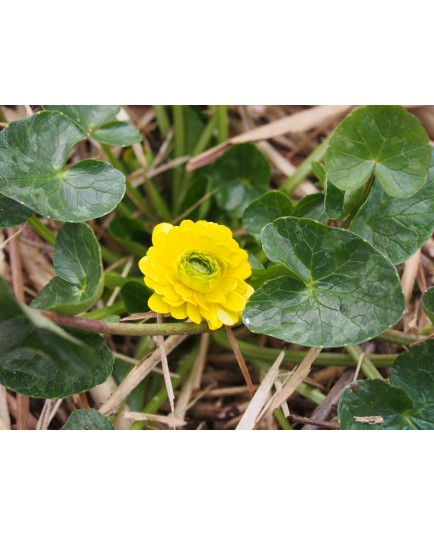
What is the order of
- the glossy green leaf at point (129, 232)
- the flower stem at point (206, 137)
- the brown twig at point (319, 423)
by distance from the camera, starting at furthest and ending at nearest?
1. the flower stem at point (206, 137)
2. the glossy green leaf at point (129, 232)
3. the brown twig at point (319, 423)

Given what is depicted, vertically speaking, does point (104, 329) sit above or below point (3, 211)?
below

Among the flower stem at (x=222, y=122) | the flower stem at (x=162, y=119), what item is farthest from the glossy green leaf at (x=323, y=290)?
the flower stem at (x=162, y=119)

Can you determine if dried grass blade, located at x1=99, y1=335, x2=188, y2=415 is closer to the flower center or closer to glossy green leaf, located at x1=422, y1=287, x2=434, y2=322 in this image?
the flower center

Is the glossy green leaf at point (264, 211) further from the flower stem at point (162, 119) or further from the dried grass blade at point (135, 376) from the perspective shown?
the flower stem at point (162, 119)

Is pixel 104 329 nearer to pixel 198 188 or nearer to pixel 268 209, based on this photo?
pixel 268 209

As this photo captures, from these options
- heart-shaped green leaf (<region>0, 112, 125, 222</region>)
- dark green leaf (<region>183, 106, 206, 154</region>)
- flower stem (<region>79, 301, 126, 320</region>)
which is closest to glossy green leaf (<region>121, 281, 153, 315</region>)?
flower stem (<region>79, 301, 126, 320</region>)

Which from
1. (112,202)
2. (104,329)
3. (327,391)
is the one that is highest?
(112,202)

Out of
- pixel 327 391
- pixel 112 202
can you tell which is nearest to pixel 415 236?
pixel 327 391

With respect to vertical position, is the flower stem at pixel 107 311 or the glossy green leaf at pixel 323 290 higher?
the glossy green leaf at pixel 323 290
